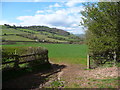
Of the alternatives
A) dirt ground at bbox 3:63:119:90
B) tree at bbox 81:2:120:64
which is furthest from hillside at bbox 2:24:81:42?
dirt ground at bbox 3:63:119:90

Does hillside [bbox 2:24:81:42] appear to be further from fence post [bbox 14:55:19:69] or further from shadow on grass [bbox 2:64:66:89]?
fence post [bbox 14:55:19:69]

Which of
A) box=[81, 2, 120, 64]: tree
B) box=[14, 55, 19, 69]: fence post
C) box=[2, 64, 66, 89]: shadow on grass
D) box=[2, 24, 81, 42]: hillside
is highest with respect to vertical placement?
box=[2, 24, 81, 42]: hillside

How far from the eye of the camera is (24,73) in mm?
10383

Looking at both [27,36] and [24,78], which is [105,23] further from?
[27,36]

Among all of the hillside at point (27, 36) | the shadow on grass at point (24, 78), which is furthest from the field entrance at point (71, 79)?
the hillside at point (27, 36)

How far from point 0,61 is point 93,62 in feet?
28.5

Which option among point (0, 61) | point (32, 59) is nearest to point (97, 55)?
point (32, 59)

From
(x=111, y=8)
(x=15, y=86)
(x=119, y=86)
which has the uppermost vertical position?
(x=111, y=8)

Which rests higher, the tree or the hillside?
the hillside

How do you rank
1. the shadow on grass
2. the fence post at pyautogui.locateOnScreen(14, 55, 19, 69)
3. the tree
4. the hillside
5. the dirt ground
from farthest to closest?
the hillside < the fence post at pyautogui.locateOnScreen(14, 55, 19, 69) < the tree < the shadow on grass < the dirt ground

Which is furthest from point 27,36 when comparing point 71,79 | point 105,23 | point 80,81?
point 80,81

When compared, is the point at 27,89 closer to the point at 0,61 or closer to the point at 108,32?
the point at 0,61

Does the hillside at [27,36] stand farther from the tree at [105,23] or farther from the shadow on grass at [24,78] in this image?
the shadow on grass at [24,78]

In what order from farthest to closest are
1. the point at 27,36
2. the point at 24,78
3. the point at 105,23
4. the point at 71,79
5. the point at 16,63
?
the point at 27,36
the point at 16,63
the point at 105,23
the point at 24,78
the point at 71,79
